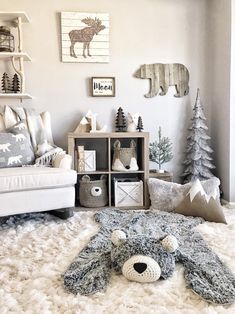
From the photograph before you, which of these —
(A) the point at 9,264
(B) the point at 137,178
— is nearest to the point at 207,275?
(A) the point at 9,264

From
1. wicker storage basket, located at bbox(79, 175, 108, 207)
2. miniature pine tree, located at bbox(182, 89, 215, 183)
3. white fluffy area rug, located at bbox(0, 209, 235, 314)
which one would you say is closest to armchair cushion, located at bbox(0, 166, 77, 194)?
white fluffy area rug, located at bbox(0, 209, 235, 314)

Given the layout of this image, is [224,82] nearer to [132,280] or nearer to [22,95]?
[22,95]

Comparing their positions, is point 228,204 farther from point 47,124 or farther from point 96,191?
point 47,124

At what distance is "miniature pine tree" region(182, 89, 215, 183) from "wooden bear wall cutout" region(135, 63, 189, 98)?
0.26 m

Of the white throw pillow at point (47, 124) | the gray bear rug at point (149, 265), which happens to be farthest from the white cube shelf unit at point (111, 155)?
the gray bear rug at point (149, 265)

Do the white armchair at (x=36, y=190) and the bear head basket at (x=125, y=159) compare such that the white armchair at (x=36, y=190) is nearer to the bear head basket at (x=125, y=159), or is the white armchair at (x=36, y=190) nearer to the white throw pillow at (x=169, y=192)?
the bear head basket at (x=125, y=159)

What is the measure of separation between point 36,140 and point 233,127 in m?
1.80

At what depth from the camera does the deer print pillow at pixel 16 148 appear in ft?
8.12

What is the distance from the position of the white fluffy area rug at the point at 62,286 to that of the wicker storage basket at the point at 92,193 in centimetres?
69

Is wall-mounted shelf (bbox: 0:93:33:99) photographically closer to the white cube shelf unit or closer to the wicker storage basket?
the white cube shelf unit

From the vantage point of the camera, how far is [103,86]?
324 centimetres

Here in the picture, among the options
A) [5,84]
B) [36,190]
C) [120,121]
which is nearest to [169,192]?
[120,121]

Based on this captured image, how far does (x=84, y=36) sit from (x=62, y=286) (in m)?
2.48

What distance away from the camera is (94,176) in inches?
120
